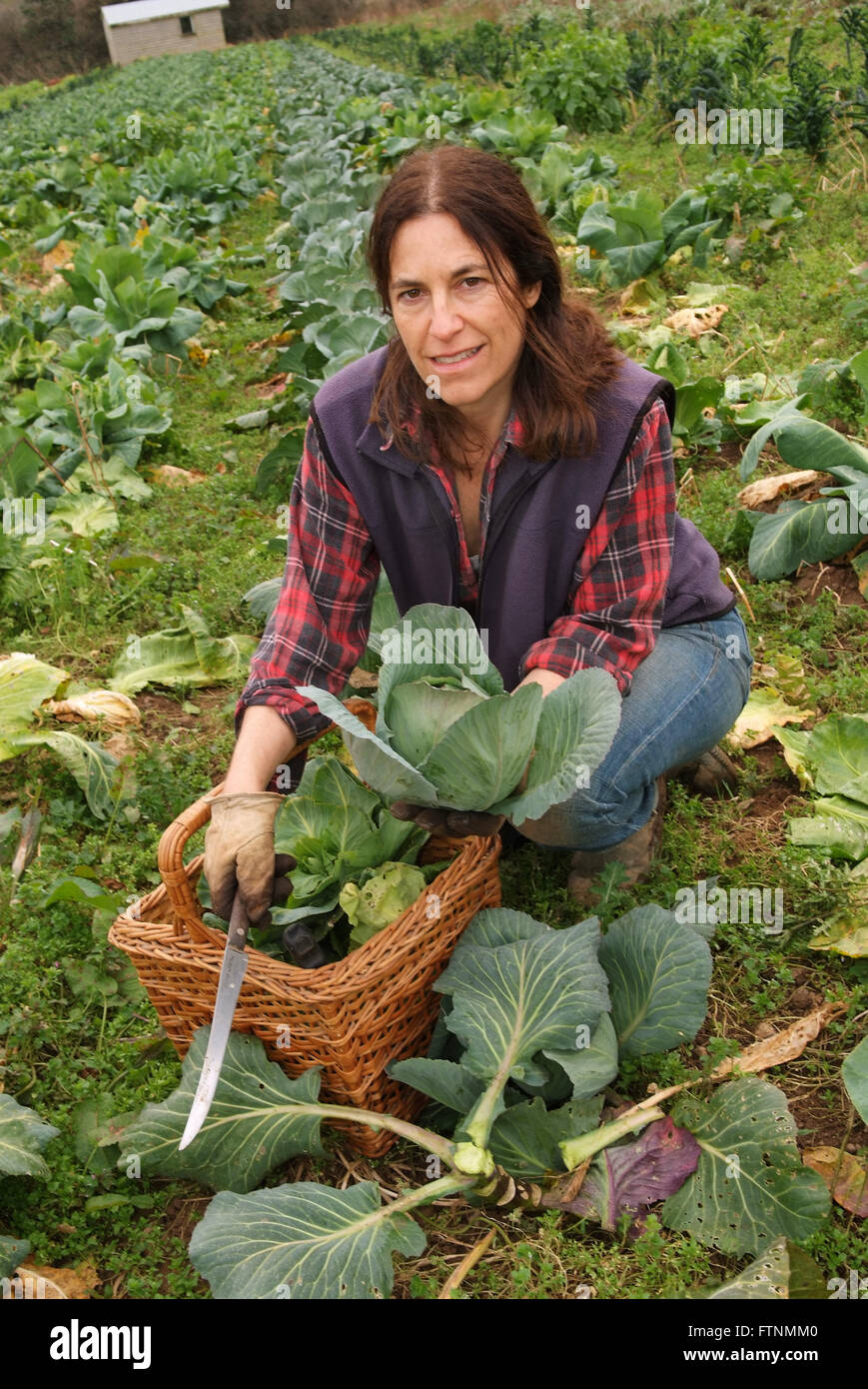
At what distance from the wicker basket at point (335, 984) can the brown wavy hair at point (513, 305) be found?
2.85 ft

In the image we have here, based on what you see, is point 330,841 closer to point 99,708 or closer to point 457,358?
point 457,358

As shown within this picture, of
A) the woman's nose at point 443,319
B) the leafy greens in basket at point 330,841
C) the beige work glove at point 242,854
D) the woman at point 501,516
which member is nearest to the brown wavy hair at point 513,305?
the woman at point 501,516

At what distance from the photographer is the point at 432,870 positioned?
2291 millimetres

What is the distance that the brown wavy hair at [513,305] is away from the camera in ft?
7.13

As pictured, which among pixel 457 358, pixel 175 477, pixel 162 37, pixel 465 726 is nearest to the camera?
pixel 465 726

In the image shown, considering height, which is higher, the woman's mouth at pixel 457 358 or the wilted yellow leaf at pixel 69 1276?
the woman's mouth at pixel 457 358

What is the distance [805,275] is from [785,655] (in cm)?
340

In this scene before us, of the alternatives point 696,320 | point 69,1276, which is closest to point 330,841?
point 69,1276

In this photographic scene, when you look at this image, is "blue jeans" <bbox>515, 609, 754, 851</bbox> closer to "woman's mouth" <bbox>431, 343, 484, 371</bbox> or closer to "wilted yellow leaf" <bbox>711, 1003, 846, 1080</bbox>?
"wilted yellow leaf" <bbox>711, 1003, 846, 1080</bbox>

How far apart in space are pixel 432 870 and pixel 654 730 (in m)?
0.60

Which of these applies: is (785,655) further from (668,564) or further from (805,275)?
(805,275)

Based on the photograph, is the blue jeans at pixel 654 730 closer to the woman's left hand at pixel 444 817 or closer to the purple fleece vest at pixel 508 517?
the purple fleece vest at pixel 508 517

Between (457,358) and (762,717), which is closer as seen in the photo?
(457,358)
